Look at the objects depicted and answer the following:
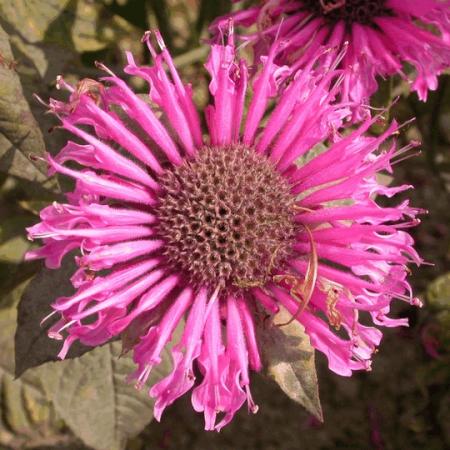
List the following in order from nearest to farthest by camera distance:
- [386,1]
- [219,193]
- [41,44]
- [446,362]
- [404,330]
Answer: [219,193] → [386,1] → [41,44] → [446,362] → [404,330]

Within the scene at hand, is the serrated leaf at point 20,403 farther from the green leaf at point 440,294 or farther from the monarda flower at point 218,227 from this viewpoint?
the green leaf at point 440,294

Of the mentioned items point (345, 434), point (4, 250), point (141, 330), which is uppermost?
point (141, 330)

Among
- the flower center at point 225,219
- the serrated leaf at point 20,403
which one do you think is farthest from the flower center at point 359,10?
the serrated leaf at point 20,403

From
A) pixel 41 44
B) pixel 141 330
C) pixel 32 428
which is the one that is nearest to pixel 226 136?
pixel 141 330

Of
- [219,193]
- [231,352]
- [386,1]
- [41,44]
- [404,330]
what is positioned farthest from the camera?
[404,330]

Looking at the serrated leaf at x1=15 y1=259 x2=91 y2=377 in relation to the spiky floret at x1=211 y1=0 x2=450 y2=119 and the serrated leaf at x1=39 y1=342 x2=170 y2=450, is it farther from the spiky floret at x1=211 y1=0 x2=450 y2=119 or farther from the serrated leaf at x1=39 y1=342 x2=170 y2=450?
the spiky floret at x1=211 y1=0 x2=450 y2=119

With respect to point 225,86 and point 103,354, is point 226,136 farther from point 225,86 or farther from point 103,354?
point 103,354
